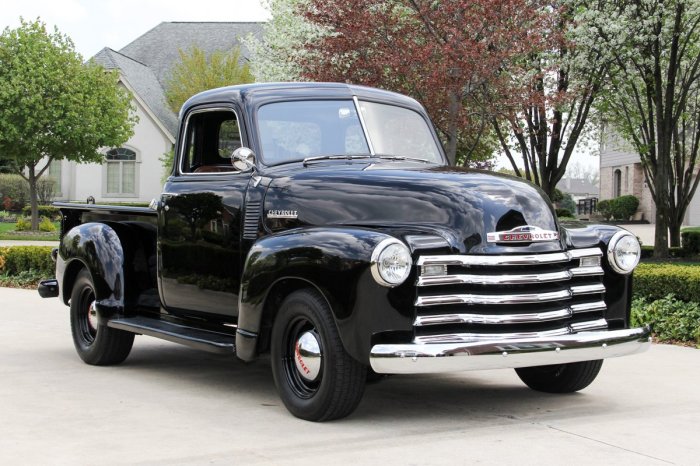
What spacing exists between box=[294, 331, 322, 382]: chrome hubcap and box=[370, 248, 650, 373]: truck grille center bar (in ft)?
1.61

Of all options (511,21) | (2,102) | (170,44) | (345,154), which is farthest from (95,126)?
(345,154)

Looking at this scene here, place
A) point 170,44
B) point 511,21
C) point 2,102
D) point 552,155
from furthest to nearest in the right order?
point 170,44, point 2,102, point 552,155, point 511,21

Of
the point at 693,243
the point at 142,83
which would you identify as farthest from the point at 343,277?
the point at 142,83

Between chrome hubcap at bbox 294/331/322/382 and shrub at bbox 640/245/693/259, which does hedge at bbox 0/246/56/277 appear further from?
shrub at bbox 640/245/693/259

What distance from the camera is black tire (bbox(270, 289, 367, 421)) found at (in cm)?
600

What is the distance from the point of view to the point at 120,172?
42000 millimetres

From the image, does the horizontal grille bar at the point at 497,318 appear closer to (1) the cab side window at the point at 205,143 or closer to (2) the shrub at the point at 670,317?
(1) the cab side window at the point at 205,143

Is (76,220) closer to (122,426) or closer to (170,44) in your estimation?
(122,426)

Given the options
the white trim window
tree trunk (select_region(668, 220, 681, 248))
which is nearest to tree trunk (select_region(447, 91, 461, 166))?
tree trunk (select_region(668, 220, 681, 248))

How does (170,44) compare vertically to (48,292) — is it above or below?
above

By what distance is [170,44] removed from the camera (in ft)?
164

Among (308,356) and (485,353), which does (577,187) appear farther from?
(485,353)

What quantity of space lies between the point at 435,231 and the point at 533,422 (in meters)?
1.31

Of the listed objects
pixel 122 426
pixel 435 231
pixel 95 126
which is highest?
pixel 95 126
